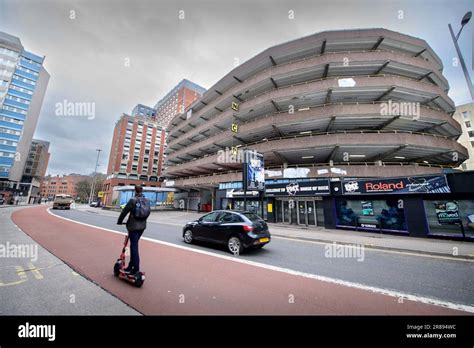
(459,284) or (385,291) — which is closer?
(385,291)

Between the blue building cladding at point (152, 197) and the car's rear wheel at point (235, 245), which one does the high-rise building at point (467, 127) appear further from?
the blue building cladding at point (152, 197)

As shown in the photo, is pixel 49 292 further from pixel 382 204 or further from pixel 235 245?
pixel 382 204

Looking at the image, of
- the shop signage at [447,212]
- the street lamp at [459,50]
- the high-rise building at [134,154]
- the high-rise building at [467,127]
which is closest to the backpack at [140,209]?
the street lamp at [459,50]

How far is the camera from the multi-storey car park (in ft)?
53.5

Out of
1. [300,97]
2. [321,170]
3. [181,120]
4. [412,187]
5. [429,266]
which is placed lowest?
[429,266]

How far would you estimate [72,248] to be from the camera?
20.8 feet

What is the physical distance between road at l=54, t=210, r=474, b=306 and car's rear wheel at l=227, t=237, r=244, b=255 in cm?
24

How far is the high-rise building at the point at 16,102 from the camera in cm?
4906

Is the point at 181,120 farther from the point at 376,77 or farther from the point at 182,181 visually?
the point at 376,77

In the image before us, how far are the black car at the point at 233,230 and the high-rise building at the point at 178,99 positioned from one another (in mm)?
64651
